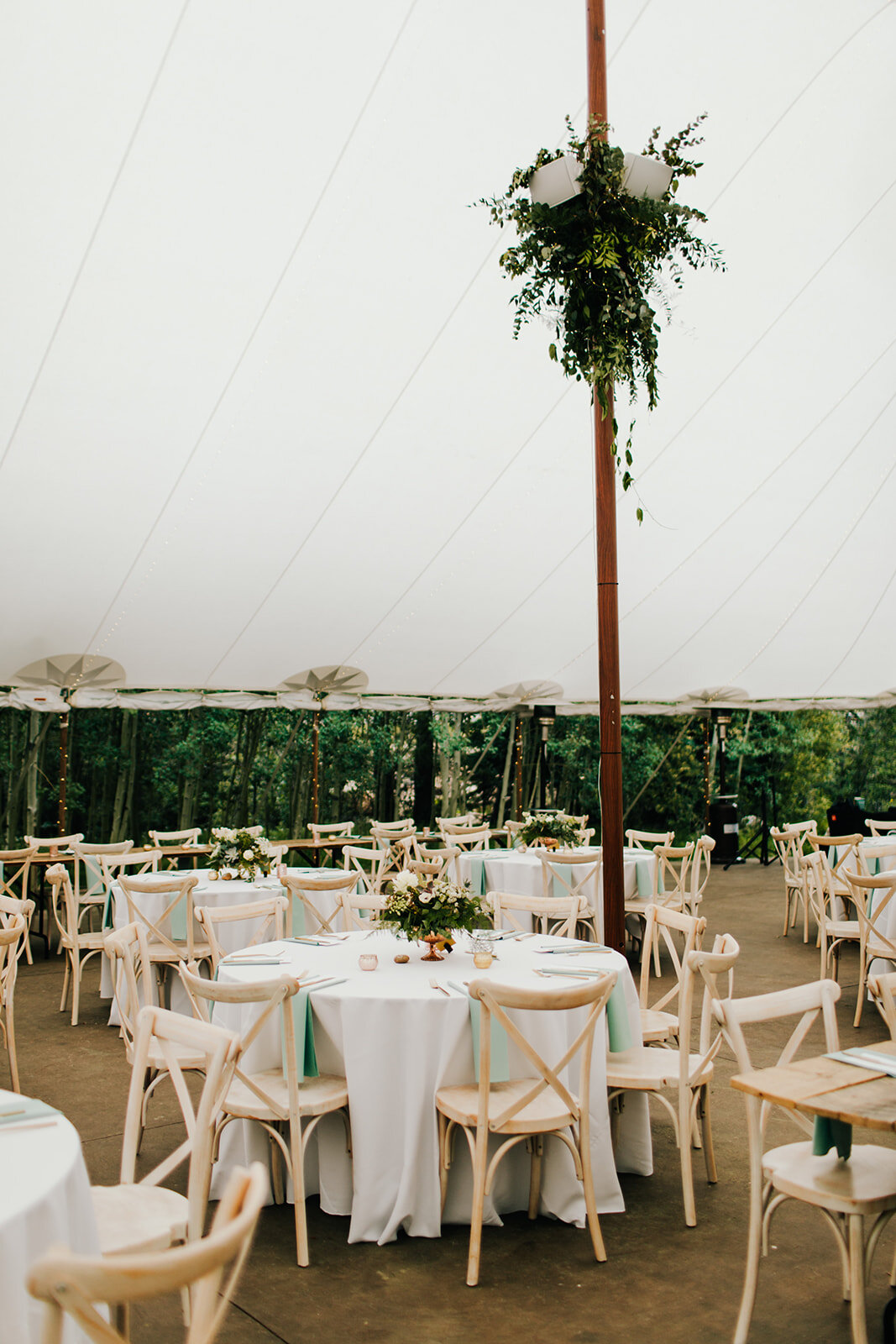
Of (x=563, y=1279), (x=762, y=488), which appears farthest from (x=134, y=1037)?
(x=762, y=488)

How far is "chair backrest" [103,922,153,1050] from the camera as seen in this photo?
12.0 feet

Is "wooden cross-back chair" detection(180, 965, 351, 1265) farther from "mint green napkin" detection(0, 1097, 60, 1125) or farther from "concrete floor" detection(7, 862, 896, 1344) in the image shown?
"mint green napkin" detection(0, 1097, 60, 1125)

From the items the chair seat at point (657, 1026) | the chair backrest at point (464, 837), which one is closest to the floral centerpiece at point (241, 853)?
the chair backrest at point (464, 837)

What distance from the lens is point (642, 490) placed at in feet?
29.9

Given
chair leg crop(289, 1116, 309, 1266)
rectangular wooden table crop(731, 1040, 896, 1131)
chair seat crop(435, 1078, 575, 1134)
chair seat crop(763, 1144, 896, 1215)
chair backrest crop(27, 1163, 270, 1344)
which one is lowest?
chair leg crop(289, 1116, 309, 1266)

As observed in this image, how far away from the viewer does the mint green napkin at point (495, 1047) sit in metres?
3.14

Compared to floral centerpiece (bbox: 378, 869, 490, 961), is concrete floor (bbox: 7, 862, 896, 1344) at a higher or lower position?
lower

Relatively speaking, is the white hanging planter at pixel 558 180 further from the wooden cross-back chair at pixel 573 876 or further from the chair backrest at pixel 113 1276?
the wooden cross-back chair at pixel 573 876

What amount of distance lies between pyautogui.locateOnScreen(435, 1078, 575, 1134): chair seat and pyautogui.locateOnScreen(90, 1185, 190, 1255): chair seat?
902mm

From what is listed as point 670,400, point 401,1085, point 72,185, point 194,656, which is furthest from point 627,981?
point 194,656

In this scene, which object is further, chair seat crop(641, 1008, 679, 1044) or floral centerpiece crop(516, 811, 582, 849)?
floral centerpiece crop(516, 811, 582, 849)

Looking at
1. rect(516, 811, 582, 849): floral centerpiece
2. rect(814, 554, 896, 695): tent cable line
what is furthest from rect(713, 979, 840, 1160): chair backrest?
rect(814, 554, 896, 695): tent cable line

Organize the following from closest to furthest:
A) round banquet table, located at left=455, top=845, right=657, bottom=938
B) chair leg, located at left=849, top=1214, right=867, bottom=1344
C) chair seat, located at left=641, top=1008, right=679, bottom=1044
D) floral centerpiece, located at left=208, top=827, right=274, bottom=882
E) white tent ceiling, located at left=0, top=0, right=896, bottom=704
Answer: chair leg, located at left=849, top=1214, right=867, bottom=1344 < chair seat, located at left=641, top=1008, right=679, bottom=1044 < white tent ceiling, located at left=0, top=0, right=896, bottom=704 < floral centerpiece, located at left=208, top=827, right=274, bottom=882 < round banquet table, located at left=455, top=845, right=657, bottom=938

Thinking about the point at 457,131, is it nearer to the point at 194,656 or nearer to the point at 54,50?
the point at 54,50
